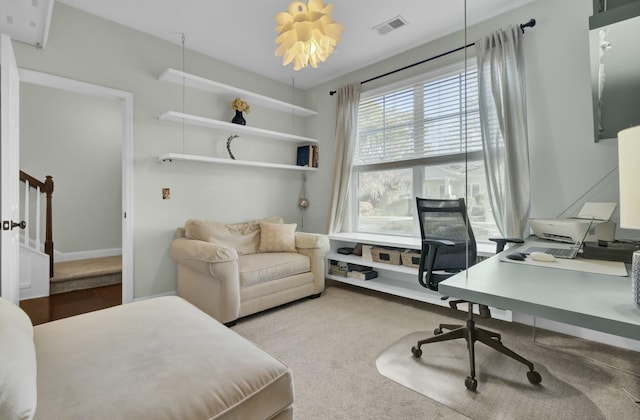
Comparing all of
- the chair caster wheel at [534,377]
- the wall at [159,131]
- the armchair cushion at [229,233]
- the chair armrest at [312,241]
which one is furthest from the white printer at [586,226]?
the wall at [159,131]

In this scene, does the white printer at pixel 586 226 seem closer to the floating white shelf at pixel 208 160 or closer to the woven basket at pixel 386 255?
the woven basket at pixel 386 255

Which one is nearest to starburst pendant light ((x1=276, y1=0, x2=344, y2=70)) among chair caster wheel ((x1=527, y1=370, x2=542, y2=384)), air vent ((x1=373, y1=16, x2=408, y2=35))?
air vent ((x1=373, y1=16, x2=408, y2=35))

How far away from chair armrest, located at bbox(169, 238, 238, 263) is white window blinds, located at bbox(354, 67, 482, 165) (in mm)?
2049

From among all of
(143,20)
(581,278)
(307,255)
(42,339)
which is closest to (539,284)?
(581,278)

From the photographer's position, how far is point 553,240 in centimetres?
203

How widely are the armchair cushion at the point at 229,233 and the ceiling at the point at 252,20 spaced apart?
6.15 feet

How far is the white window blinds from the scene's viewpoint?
9.17 feet

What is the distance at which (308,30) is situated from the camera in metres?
1.62

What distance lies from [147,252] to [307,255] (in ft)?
5.27

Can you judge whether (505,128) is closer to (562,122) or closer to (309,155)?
(562,122)

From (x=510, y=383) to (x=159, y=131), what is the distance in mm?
3523

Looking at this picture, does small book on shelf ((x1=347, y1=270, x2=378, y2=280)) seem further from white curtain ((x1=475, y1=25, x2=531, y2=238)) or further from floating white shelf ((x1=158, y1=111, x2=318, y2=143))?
floating white shelf ((x1=158, y1=111, x2=318, y2=143))

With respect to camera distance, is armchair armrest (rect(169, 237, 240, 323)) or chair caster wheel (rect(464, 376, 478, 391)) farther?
armchair armrest (rect(169, 237, 240, 323))

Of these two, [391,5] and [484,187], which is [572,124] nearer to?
[484,187]
